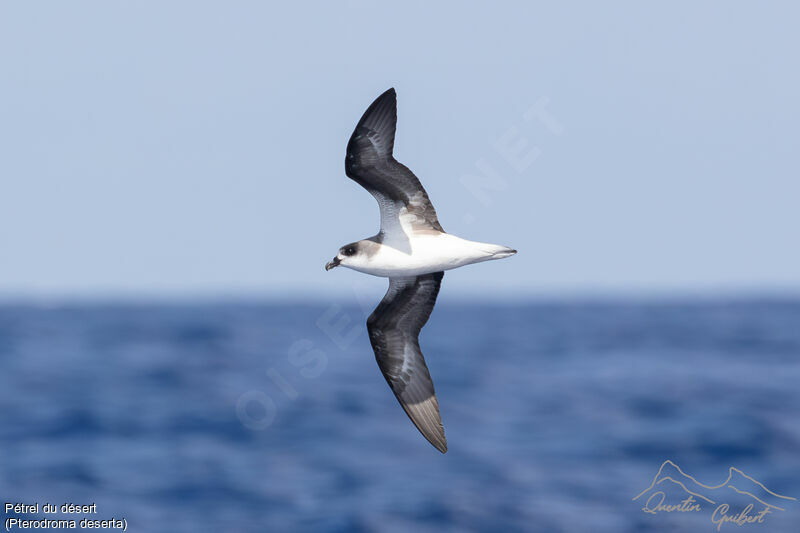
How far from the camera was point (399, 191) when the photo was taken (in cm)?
1373

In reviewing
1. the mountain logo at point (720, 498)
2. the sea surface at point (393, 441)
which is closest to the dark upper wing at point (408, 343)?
the sea surface at point (393, 441)

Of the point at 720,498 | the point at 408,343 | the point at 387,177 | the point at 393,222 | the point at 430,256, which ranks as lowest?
the point at 720,498

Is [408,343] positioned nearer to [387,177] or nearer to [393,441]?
[387,177]

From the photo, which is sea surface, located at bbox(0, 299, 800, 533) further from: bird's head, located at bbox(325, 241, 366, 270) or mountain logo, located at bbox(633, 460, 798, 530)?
bird's head, located at bbox(325, 241, 366, 270)

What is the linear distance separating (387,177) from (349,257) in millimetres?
1288

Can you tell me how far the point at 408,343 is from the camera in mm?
15484

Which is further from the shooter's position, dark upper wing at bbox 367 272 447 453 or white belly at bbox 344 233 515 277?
dark upper wing at bbox 367 272 447 453

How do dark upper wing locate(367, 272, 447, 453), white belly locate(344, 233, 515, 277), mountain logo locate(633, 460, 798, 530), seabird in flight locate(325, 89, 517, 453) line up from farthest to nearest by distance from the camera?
1. mountain logo locate(633, 460, 798, 530)
2. dark upper wing locate(367, 272, 447, 453)
3. seabird in flight locate(325, 89, 517, 453)
4. white belly locate(344, 233, 515, 277)

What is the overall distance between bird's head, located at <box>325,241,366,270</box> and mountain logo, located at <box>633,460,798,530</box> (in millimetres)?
14269

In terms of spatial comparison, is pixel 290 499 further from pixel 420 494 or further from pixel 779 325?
pixel 779 325

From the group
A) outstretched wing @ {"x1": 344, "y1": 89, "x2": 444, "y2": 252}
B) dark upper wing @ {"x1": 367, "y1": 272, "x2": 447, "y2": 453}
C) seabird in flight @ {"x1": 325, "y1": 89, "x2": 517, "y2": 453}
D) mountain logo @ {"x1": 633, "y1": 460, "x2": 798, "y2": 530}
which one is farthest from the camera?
mountain logo @ {"x1": 633, "y1": 460, "x2": 798, "y2": 530}

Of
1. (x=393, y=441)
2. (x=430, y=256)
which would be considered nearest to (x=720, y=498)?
(x=393, y=441)

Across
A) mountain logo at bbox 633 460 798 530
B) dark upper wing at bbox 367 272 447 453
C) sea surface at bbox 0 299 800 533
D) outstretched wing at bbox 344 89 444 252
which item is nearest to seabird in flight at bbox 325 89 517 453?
outstretched wing at bbox 344 89 444 252

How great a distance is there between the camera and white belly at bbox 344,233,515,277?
1296cm
